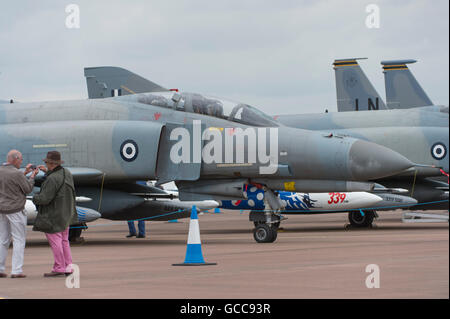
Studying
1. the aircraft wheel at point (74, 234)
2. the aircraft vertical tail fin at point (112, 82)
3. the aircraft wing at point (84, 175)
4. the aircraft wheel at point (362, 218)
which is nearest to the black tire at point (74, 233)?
the aircraft wheel at point (74, 234)

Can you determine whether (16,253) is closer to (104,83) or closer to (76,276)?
(76,276)

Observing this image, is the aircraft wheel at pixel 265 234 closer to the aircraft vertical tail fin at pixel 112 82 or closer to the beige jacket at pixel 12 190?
the aircraft vertical tail fin at pixel 112 82

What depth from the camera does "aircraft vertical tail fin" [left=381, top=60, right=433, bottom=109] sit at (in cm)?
2780

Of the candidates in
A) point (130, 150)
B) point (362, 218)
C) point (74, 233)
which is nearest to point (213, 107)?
point (130, 150)

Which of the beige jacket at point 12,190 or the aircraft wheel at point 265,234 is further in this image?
the aircraft wheel at point 265,234

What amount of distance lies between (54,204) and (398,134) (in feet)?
44.5

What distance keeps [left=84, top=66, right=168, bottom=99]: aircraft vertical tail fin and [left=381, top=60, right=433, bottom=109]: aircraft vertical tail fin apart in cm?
1105

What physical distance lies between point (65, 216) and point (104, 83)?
1049 centimetres

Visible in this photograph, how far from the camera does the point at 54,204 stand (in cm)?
997

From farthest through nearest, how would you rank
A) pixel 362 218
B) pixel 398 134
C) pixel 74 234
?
pixel 362 218 < pixel 398 134 < pixel 74 234

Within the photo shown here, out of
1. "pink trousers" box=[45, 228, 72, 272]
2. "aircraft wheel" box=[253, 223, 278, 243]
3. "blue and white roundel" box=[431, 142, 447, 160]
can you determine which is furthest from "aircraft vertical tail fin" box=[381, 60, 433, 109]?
"pink trousers" box=[45, 228, 72, 272]

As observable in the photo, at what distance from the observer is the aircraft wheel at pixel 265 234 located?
15391 mm

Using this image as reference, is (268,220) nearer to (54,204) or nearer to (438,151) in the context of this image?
(54,204)

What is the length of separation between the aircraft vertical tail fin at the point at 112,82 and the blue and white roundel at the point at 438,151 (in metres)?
7.89
